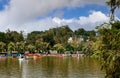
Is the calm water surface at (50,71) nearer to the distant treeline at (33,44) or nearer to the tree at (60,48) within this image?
the distant treeline at (33,44)

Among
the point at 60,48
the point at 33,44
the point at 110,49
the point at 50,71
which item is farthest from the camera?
the point at 33,44

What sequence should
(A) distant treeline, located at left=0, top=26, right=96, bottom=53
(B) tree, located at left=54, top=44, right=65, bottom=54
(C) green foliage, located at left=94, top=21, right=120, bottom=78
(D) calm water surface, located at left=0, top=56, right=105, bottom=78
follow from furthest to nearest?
(B) tree, located at left=54, top=44, right=65, bottom=54 → (A) distant treeline, located at left=0, top=26, right=96, bottom=53 → (D) calm water surface, located at left=0, top=56, right=105, bottom=78 → (C) green foliage, located at left=94, top=21, right=120, bottom=78

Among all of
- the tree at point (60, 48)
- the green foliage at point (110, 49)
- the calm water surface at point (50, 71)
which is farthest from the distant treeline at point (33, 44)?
the green foliage at point (110, 49)

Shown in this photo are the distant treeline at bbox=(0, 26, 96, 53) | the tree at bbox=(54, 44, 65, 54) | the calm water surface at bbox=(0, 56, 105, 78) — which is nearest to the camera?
the calm water surface at bbox=(0, 56, 105, 78)

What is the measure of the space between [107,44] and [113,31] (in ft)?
3.56

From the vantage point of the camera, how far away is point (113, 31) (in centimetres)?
2039

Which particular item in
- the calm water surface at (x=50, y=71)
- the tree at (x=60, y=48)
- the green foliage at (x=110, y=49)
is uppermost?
the tree at (x=60, y=48)

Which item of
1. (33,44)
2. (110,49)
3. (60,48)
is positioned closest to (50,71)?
(110,49)

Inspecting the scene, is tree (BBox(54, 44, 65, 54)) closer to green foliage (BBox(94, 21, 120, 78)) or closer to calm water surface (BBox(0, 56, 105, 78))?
calm water surface (BBox(0, 56, 105, 78))

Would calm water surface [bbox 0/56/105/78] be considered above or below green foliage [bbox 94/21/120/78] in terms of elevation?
below

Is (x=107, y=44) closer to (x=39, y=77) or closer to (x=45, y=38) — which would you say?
(x=39, y=77)

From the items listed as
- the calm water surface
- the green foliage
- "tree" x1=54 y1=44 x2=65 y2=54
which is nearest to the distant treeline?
"tree" x1=54 y1=44 x2=65 y2=54

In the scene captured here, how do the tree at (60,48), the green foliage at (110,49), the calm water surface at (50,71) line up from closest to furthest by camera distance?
the green foliage at (110,49), the calm water surface at (50,71), the tree at (60,48)

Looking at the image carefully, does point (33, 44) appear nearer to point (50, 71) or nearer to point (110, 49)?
point (50, 71)
